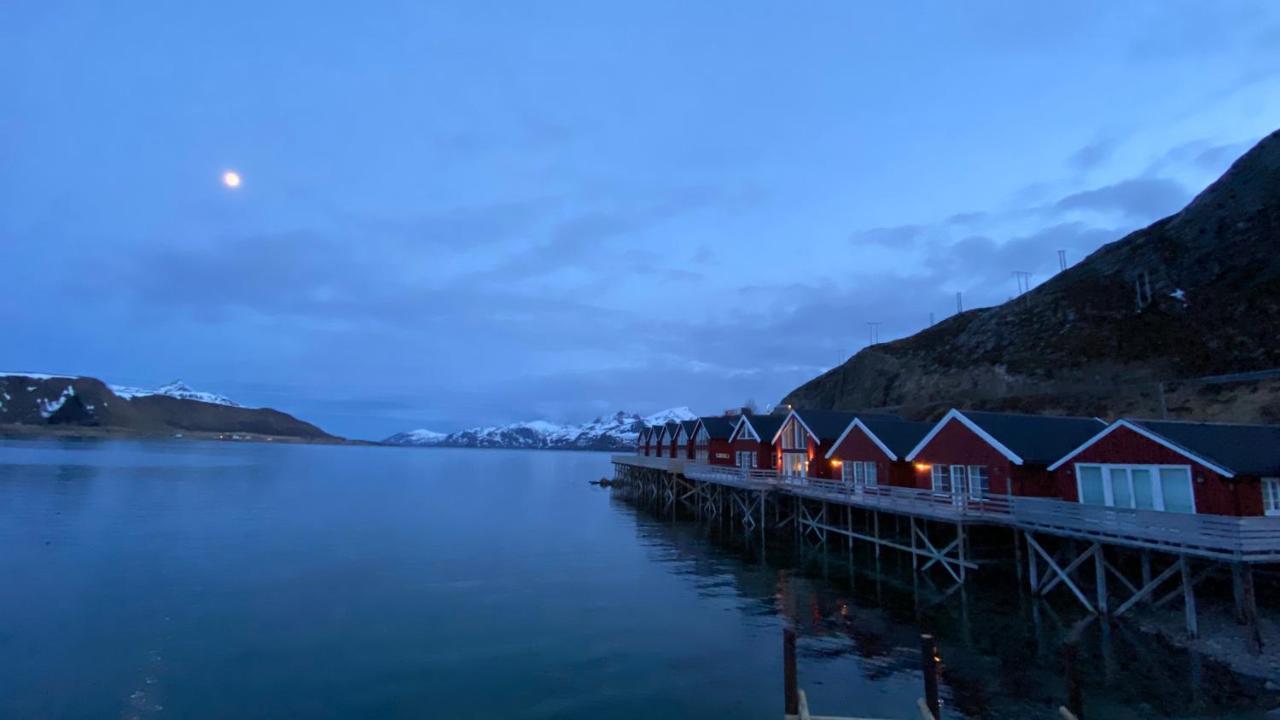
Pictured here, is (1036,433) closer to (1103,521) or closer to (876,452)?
(876,452)

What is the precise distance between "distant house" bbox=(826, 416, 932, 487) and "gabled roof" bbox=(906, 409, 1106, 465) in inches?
66.4

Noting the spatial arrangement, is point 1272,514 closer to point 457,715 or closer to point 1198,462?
point 1198,462

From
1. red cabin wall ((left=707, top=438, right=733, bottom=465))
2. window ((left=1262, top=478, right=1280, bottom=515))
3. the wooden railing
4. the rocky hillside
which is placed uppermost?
the rocky hillside

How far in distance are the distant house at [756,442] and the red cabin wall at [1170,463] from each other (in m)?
25.3

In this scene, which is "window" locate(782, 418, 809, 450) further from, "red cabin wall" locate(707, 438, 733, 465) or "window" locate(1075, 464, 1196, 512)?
"window" locate(1075, 464, 1196, 512)

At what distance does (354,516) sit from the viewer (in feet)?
166

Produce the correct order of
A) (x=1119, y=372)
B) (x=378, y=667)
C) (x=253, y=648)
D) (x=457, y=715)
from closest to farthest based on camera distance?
(x=457, y=715)
(x=378, y=667)
(x=253, y=648)
(x=1119, y=372)

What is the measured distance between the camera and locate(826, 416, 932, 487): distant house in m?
34.1

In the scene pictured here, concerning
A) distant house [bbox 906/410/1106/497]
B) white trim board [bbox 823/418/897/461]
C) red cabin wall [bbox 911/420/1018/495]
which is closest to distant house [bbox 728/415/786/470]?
white trim board [bbox 823/418/897/461]

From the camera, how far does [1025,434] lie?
2898 centimetres

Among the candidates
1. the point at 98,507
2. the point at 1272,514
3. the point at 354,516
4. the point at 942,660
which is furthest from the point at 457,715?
the point at 98,507

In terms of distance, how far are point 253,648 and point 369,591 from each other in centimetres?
721

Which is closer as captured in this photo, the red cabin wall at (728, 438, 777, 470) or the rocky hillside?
the red cabin wall at (728, 438, 777, 470)

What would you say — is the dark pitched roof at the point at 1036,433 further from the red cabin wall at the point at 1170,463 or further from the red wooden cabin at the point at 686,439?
the red wooden cabin at the point at 686,439
